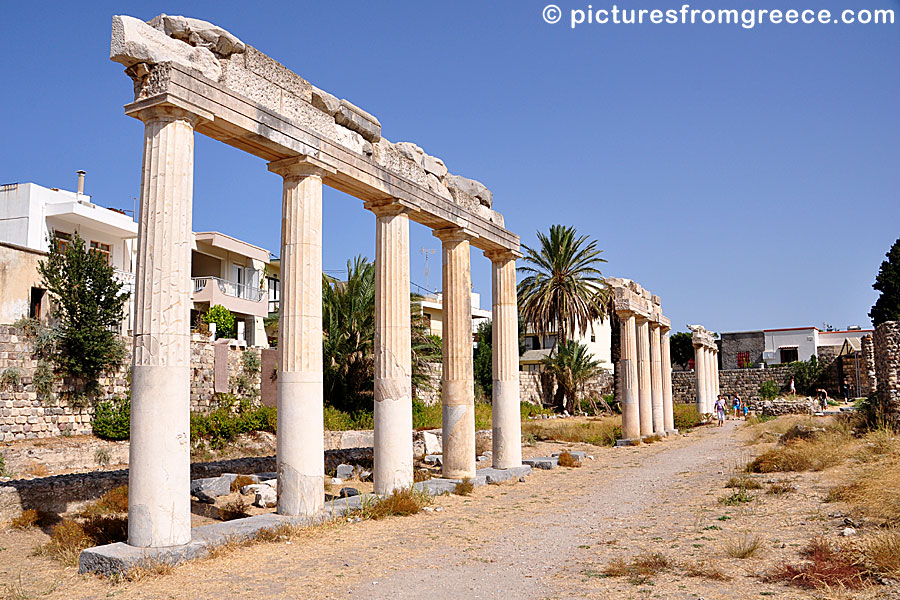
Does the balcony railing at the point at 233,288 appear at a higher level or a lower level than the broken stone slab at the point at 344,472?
higher

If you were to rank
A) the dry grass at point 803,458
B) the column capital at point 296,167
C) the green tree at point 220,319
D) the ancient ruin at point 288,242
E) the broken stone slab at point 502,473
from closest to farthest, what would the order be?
the ancient ruin at point 288,242 < the column capital at point 296,167 < the dry grass at point 803,458 < the broken stone slab at point 502,473 < the green tree at point 220,319

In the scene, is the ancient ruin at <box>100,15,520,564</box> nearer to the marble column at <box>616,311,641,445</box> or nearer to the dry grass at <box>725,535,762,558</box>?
the dry grass at <box>725,535,762,558</box>

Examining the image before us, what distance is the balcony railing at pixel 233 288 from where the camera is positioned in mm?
35747

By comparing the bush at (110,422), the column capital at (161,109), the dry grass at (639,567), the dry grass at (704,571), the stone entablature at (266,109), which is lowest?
the dry grass at (639,567)

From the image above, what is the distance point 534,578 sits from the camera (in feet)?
23.4

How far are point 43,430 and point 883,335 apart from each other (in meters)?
23.6

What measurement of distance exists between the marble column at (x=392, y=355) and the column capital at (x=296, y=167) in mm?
2080

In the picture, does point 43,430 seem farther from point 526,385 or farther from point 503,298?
point 526,385

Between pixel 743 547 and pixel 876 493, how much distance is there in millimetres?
3340

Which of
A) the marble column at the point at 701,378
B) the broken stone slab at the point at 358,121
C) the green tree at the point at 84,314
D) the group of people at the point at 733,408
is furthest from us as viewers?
the marble column at the point at 701,378

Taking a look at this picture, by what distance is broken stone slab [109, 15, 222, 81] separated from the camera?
27.0 ft

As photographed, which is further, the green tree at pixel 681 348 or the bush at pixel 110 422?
the green tree at pixel 681 348

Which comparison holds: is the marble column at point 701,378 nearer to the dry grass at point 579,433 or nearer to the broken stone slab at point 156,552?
the dry grass at point 579,433

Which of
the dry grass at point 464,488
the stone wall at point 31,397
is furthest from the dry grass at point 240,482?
the stone wall at point 31,397
